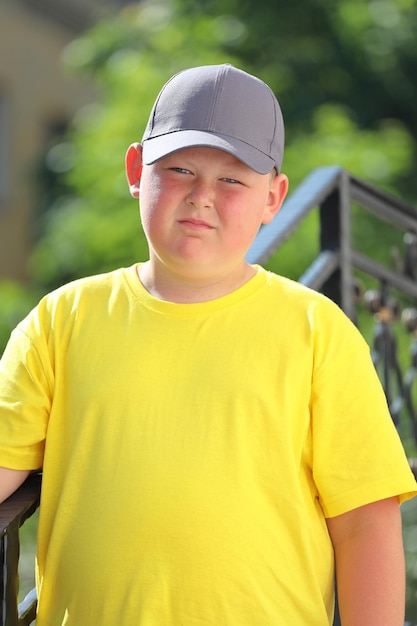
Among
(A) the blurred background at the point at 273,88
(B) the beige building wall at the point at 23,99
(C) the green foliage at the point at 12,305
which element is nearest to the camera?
(A) the blurred background at the point at 273,88

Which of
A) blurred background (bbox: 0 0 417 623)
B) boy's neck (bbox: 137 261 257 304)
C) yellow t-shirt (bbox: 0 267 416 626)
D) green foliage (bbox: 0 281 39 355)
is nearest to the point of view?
yellow t-shirt (bbox: 0 267 416 626)

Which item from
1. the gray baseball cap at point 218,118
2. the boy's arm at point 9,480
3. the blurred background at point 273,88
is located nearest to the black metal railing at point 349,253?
the gray baseball cap at point 218,118

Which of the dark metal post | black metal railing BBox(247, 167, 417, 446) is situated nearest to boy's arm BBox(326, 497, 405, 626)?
black metal railing BBox(247, 167, 417, 446)

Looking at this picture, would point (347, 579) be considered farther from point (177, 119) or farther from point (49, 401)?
point (177, 119)

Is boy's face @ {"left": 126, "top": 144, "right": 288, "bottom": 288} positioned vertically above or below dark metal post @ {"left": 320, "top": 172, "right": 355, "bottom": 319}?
above

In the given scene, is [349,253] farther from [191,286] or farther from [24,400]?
[24,400]

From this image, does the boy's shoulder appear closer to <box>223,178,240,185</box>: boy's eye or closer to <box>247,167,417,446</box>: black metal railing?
<box>223,178,240,185</box>: boy's eye

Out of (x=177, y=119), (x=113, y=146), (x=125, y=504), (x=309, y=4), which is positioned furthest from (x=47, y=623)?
(x=309, y=4)

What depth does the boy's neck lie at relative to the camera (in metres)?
1.86

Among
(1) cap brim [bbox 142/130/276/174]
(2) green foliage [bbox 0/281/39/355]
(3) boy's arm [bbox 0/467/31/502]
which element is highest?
(1) cap brim [bbox 142/130/276/174]

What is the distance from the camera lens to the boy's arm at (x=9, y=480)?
6.20ft

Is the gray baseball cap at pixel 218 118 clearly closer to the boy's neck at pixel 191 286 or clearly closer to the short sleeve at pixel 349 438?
the boy's neck at pixel 191 286

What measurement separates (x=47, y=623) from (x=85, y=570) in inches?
5.1

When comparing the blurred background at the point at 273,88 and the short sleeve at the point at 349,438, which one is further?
the blurred background at the point at 273,88
